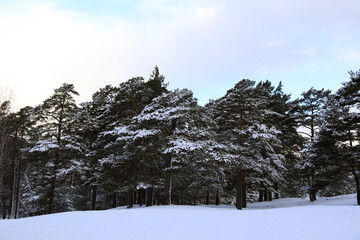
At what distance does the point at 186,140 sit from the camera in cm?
1814

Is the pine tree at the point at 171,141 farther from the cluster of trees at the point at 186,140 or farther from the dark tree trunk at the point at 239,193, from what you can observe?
the dark tree trunk at the point at 239,193

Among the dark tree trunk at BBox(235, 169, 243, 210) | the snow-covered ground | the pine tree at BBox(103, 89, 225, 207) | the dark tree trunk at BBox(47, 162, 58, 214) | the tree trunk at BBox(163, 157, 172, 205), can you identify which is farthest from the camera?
the dark tree trunk at BBox(47, 162, 58, 214)

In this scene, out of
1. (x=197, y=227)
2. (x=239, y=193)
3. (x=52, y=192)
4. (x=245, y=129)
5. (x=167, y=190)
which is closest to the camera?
(x=197, y=227)

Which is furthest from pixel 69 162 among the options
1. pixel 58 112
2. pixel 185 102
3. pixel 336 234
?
pixel 336 234

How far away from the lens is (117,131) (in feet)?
67.7

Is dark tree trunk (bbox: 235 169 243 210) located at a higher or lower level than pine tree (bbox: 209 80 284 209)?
lower

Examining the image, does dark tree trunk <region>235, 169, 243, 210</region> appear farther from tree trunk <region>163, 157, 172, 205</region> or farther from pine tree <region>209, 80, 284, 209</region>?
tree trunk <region>163, 157, 172, 205</region>

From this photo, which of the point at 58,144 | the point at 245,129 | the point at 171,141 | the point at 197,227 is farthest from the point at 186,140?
the point at 58,144

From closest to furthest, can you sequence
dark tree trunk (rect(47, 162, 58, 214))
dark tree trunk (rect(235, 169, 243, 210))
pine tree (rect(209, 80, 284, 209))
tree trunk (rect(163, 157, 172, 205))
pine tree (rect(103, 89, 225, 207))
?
pine tree (rect(103, 89, 225, 207)) < tree trunk (rect(163, 157, 172, 205)) < dark tree trunk (rect(235, 169, 243, 210)) < pine tree (rect(209, 80, 284, 209)) < dark tree trunk (rect(47, 162, 58, 214))

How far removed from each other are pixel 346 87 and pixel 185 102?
11.5 meters

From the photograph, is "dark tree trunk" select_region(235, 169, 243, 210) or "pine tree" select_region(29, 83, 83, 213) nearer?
"dark tree trunk" select_region(235, 169, 243, 210)

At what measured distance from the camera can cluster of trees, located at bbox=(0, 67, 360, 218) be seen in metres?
18.5

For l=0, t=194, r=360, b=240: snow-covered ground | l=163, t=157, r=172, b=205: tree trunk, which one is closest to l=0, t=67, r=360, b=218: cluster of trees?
l=163, t=157, r=172, b=205: tree trunk

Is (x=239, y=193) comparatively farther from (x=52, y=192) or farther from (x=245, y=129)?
(x=52, y=192)
